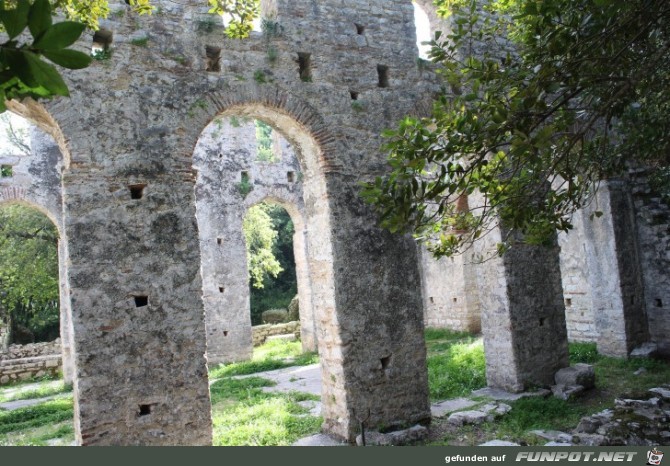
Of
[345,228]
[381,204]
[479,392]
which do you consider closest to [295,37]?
[345,228]

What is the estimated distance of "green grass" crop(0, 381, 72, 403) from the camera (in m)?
11.2

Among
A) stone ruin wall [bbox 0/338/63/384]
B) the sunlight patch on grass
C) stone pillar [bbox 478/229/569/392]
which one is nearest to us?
stone pillar [bbox 478/229/569/392]

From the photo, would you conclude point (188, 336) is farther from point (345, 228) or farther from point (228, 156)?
point (228, 156)

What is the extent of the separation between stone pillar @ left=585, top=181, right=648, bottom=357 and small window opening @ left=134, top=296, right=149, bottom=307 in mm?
8654

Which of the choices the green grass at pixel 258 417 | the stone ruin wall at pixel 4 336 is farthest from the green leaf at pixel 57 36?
the stone ruin wall at pixel 4 336

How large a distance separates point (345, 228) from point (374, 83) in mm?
2263

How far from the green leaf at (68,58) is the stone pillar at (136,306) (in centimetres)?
461

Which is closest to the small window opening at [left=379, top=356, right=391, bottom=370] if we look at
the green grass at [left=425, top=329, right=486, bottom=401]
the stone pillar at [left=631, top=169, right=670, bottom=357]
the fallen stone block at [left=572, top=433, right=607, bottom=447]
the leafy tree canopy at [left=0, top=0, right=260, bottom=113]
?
the green grass at [left=425, top=329, right=486, bottom=401]

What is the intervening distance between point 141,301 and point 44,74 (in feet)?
15.5

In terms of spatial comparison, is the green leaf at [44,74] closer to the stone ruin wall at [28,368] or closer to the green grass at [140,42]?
the green grass at [140,42]

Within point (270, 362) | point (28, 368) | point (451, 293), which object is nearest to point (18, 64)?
point (270, 362)

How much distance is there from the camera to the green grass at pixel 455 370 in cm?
830

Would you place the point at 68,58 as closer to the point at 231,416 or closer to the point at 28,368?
the point at 231,416

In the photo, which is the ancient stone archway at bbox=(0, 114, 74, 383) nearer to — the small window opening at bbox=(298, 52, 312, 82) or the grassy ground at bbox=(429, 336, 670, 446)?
the small window opening at bbox=(298, 52, 312, 82)
